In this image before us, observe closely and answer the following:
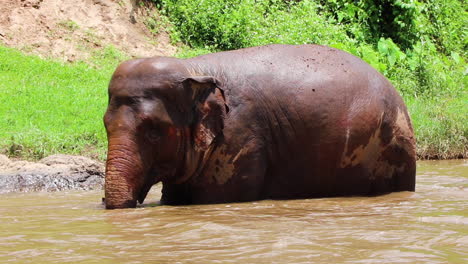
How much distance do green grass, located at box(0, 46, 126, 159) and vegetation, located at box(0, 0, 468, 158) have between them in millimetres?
15

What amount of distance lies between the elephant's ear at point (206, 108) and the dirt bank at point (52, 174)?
2.64 meters

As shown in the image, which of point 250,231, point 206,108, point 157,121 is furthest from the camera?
point 206,108

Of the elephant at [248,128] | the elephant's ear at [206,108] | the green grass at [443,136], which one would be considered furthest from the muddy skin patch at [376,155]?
the green grass at [443,136]

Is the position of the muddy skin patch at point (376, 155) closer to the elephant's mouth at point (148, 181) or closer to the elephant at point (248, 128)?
the elephant at point (248, 128)

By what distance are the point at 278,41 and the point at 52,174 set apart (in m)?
8.27

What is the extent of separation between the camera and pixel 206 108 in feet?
21.5

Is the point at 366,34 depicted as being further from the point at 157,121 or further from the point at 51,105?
the point at 157,121

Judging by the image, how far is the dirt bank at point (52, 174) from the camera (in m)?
8.49

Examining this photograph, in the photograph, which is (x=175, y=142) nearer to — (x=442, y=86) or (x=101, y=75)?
→ (x=101, y=75)

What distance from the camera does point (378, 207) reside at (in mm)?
6129

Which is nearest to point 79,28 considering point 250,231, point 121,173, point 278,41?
point 278,41

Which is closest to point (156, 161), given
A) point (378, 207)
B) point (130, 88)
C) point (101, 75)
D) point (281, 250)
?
point (130, 88)

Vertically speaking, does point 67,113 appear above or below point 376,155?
above

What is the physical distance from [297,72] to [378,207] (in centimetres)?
148
